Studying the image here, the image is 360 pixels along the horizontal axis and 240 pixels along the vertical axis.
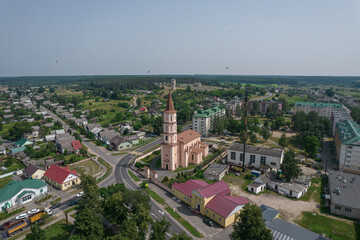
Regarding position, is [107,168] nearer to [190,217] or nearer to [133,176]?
[133,176]

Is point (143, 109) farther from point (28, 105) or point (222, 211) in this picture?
point (222, 211)

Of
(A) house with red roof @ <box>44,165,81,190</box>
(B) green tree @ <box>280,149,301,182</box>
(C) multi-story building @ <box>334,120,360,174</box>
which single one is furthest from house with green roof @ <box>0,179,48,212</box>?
(C) multi-story building @ <box>334,120,360,174</box>

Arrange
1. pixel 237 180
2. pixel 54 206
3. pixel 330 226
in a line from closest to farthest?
pixel 330 226 < pixel 54 206 < pixel 237 180

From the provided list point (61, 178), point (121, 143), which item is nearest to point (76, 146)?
point (121, 143)

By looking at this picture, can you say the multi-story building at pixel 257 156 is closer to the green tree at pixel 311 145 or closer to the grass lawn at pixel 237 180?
the grass lawn at pixel 237 180

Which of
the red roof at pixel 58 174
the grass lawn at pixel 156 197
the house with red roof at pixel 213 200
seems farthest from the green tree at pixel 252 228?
the red roof at pixel 58 174

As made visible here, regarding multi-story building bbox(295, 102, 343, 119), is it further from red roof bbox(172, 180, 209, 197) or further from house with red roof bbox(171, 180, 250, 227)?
red roof bbox(172, 180, 209, 197)

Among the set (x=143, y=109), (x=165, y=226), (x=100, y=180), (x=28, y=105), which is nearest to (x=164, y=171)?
(x=100, y=180)
